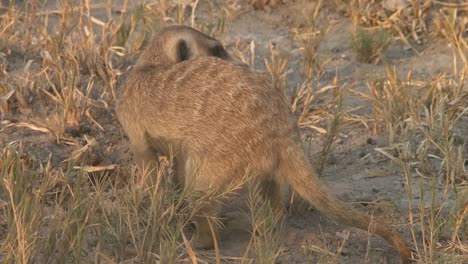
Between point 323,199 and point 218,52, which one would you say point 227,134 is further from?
point 218,52

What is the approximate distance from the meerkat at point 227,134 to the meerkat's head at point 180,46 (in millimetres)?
193

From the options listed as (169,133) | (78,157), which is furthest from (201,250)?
(78,157)

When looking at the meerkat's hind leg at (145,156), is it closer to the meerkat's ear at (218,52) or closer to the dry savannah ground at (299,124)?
the dry savannah ground at (299,124)

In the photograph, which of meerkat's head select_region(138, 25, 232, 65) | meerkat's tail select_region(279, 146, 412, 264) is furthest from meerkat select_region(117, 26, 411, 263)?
meerkat's head select_region(138, 25, 232, 65)

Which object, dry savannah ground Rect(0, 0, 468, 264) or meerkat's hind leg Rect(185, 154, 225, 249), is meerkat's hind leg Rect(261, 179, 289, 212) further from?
meerkat's hind leg Rect(185, 154, 225, 249)

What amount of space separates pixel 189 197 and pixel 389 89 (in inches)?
56.6

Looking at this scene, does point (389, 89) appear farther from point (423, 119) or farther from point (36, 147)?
point (36, 147)

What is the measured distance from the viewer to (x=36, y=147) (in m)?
3.89

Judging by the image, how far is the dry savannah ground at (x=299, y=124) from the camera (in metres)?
2.86

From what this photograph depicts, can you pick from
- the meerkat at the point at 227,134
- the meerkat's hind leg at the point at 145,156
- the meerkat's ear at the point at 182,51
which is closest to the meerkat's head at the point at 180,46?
the meerkat's ear at the point at 182,51

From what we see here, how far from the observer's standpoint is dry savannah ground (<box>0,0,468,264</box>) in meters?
2.86

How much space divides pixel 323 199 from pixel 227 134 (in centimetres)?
42

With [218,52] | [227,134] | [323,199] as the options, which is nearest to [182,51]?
[218,52]

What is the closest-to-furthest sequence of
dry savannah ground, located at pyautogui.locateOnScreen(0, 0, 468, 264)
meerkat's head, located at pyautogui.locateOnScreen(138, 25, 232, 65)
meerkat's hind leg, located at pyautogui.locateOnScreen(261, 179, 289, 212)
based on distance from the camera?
1. dry savannah ground, located at pyautogui.locateOnScreen(0, 0, 468, 264)
2. meerkat's hind leg, located at pyautogui.locateOnScreen(261, 179, 289, 212)
3. meerkat's head, located at pyautogui.locateOnScreen(138, 25, 232, 65)
